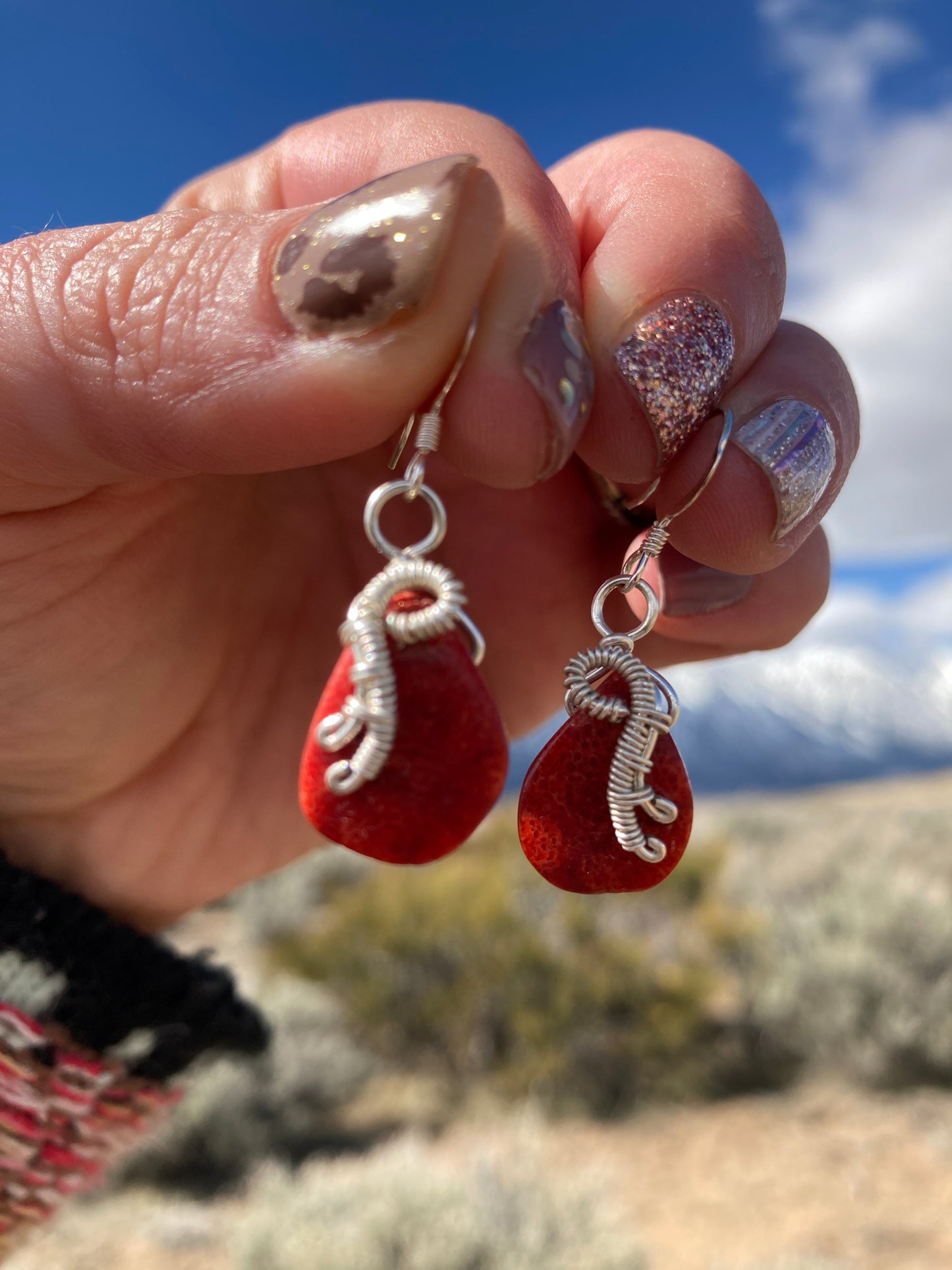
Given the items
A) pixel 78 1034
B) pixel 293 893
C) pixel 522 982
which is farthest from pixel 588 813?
pixel 293 893

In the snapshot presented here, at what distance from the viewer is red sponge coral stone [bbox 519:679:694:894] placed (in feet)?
4.08

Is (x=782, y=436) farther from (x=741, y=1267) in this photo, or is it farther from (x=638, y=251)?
(x=741, y=1267)

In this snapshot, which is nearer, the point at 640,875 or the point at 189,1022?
the point at 640,875

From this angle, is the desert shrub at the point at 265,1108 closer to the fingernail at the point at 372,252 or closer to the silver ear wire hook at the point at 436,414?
the silver ear wire hook at the point at 436,414

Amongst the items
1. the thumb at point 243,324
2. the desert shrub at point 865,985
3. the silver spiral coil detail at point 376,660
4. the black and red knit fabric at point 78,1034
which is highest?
the thumb at point 243,324

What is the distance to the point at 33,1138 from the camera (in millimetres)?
1636

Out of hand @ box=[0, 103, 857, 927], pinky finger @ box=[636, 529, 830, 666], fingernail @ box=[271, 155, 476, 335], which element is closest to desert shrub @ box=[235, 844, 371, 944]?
hand @ box=[0, 103, 857, 927]

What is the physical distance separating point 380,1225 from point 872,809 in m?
12.2

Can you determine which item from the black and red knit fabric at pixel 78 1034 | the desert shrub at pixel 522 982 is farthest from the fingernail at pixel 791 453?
the desert shrub at pixel 522 982

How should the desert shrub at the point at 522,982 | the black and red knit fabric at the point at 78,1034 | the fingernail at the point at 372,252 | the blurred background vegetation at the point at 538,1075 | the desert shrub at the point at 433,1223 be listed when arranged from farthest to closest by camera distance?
the desert shrub at the point at 522,982 < the blurred background vegetation at the point at 538,1075 < the desert shrub at the point at 433,1223 < the black and red knit fabric at the point at 78,1034 < the fingernail at the point at 372,252

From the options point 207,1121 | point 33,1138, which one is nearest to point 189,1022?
point 33,1138

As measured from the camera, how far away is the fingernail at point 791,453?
1430mm

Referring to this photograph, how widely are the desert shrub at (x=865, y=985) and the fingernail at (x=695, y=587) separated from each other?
13.9ft

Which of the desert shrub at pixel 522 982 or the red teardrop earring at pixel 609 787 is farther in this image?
the desert shrub at pixel 522 982
